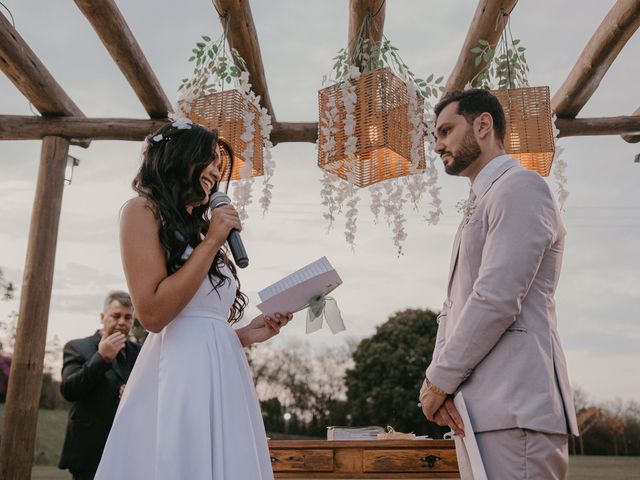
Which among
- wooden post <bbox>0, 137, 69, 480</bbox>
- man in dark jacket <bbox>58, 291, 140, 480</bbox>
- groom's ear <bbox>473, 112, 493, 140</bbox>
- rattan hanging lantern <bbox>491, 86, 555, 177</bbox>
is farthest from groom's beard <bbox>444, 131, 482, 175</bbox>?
wooden post <bbox>0, 137, 69, 480</bbox>

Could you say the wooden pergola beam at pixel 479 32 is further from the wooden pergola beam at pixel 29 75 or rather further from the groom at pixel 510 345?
the wooden pergola beam at pixel 29 75

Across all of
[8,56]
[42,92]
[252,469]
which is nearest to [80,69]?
[42,92]

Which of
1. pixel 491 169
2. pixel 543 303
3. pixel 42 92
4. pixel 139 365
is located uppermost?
pixel 42 92

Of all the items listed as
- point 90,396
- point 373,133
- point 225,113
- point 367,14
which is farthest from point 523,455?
point 367,14

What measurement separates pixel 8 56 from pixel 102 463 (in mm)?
3571

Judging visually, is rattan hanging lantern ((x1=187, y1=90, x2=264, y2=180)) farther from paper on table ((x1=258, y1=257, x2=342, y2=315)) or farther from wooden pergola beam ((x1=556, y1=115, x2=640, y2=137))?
wooden pergola beam ((x1=556, y1=115, x2=640, y2=137))

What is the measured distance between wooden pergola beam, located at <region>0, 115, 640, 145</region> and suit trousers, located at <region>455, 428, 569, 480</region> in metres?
3.81

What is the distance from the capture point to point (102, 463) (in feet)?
5.37

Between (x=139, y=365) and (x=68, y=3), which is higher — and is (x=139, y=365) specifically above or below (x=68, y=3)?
below

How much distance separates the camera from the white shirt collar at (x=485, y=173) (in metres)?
1.96

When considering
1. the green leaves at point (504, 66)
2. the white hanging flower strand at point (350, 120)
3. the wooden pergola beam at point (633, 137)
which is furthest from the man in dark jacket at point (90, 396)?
the wooden pergola beam at point (633, 137)

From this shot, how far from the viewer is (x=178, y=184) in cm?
193

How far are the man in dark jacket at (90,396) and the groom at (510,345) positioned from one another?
93.6 inches

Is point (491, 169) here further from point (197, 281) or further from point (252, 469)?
point (252, 469)
